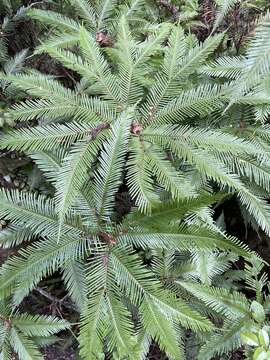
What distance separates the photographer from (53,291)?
296 cm

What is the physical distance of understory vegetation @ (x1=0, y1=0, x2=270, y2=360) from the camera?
2055 millimetres

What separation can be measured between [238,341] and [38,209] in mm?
1399

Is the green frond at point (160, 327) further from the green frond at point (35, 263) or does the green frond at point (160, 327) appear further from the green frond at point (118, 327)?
the green frond at point (35, 263)

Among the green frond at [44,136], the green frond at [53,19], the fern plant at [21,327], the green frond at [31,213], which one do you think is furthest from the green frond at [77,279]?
the green frond at [53,19]

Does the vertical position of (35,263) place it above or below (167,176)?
below

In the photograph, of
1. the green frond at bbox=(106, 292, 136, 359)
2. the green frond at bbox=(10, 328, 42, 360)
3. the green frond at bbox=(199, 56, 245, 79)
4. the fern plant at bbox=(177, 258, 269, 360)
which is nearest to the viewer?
the green frond at bbox=(106, 292, 136, 359)

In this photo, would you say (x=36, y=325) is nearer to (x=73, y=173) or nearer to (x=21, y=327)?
(x=21, y=327)

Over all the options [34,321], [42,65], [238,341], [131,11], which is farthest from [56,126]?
[238,341]

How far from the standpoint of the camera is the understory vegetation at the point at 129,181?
2.05 m

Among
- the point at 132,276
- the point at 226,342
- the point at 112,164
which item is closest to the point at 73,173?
the point at 112,164

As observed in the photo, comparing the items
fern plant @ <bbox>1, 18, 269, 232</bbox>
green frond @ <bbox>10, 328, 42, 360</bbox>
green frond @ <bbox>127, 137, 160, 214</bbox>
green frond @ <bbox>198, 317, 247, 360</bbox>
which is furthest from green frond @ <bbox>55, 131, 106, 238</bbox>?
green frond @ <bbox>198, 317, 247, 360</bbox>

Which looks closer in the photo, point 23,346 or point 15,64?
point 23,346

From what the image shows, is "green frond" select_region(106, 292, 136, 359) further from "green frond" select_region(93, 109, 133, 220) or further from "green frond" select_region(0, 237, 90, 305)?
"green frond" select_region(93, 109, 133, 220)

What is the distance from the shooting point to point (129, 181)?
2242 millimetres
